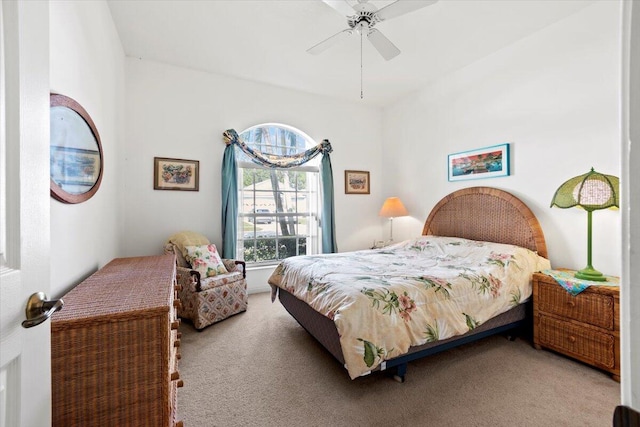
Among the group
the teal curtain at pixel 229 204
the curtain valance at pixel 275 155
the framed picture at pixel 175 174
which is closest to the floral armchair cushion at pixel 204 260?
the teal curtain at pixel 229 204

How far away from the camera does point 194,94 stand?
12.1 feet

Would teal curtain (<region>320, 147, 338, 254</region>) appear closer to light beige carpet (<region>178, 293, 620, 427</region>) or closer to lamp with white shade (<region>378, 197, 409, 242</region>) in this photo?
lamp with white shade (<region>378, 197, 409, 242</region>)

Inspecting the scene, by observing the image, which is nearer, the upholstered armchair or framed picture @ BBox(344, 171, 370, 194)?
the upholstered armchair

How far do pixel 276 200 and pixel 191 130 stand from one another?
150 centimetres

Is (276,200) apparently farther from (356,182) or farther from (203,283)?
(203,283)

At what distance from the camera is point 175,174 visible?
141 inches

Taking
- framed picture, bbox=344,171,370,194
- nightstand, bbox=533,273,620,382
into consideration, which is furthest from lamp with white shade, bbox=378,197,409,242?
nightstand, bbox=533,273,620,382

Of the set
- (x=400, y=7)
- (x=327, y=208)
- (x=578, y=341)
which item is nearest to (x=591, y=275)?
(x=578, y=341)

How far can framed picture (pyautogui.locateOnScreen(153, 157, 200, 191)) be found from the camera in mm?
3506

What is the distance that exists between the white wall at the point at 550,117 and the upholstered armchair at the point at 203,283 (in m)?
2.86

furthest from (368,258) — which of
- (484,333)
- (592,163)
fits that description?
(592,163)

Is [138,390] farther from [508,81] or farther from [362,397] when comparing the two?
[508,81]

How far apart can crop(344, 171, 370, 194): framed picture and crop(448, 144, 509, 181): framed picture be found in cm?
147

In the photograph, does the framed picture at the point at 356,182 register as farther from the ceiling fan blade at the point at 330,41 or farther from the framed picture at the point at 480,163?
the ceiling fan blade at the point at 330,41
